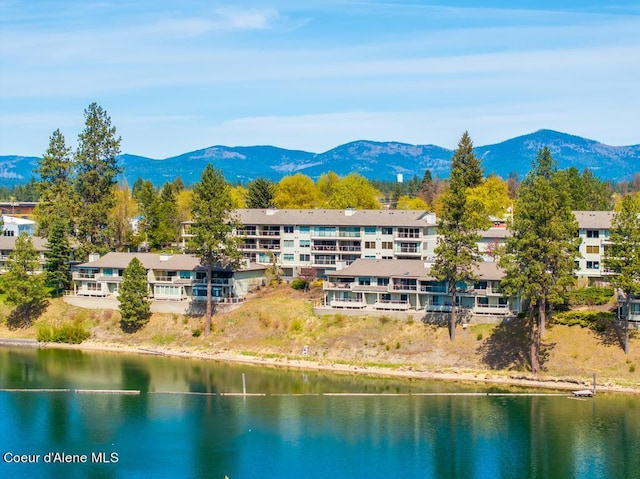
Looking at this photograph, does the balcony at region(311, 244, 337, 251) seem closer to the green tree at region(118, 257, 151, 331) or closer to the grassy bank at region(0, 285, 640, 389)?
the grassy bank at region(0, 285, 640, 389)

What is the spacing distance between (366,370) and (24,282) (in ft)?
131

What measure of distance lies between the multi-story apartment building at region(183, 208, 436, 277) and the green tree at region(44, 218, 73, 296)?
14.0 metres

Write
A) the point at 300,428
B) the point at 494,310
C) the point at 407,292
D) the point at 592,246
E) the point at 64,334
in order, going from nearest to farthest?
1. the point at 300,428
2. the point at 494,310
3. the point at 407,292
4. the point at 64,334
5. the point at 592,246

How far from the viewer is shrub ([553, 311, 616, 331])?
71.0 meters

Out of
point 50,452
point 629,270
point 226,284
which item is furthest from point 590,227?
point 50,452

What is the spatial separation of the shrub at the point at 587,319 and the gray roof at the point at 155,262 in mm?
34625

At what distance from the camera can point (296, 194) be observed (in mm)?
131000

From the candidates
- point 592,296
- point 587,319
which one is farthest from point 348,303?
point 592,296

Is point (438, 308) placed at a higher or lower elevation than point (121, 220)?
lower

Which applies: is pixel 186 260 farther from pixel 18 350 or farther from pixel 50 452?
pixel 50 452

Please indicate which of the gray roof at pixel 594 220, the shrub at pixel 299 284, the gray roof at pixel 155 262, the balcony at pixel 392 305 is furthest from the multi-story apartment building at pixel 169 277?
the gray roof at pixel 594 220

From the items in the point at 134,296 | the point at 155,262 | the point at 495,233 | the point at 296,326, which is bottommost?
the point at 296,326

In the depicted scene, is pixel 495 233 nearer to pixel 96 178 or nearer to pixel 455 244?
pixel 455 244

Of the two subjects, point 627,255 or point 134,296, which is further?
point 134,296
